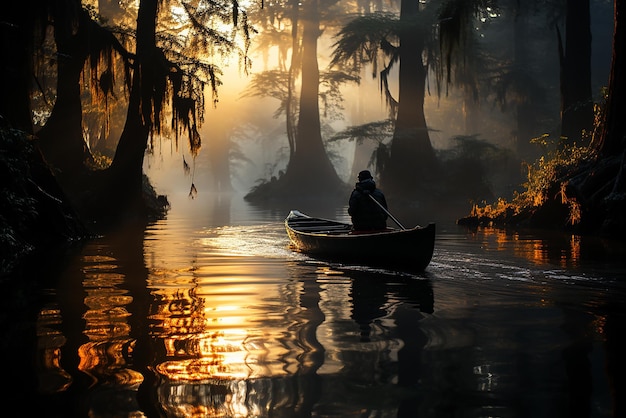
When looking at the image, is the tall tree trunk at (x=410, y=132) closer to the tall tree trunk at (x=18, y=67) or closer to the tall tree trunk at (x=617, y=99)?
the tall tree trunk at (x=617, y=99)

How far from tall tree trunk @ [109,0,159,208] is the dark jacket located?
10287 mm

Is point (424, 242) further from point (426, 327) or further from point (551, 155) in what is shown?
point (551, 155)

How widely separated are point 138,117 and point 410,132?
18356 mm

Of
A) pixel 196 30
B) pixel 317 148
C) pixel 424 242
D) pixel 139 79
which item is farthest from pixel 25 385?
pixel 317 148

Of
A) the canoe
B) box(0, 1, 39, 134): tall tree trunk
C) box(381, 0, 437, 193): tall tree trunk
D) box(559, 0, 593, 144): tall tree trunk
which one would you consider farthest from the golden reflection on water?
box(381, 0, 437, 193): tall tree trunk

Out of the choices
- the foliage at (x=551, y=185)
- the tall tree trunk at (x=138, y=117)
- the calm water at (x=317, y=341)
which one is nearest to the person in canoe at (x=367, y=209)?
the calm water at (x=317, y=341)

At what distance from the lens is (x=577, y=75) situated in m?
23.0

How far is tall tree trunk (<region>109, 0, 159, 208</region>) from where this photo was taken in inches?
847

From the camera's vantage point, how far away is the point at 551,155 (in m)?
21.4

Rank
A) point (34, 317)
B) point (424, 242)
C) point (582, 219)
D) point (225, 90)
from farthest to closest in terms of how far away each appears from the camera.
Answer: point (225, 90)
point (582, 219)
point (424, 242)
point (34, 317)

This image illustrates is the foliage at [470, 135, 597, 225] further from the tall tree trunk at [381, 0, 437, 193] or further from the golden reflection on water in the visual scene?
the tall tree trunk at [381, 0, 437, 193]

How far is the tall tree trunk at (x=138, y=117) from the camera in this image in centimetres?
2152

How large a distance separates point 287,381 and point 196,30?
20.7 meters

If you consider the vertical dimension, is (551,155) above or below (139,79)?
below
